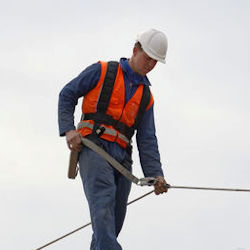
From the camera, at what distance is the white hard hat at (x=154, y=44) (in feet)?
24.9

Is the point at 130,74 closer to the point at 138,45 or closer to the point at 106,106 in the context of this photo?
the point at 138,45

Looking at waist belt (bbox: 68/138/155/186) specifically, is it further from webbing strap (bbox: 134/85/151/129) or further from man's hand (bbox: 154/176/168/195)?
→ webbing strap (bbox: 134/85/151/129)

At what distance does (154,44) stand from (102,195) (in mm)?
1810

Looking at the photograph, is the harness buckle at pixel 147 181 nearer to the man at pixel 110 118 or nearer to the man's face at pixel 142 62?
the man at pixel 110 118

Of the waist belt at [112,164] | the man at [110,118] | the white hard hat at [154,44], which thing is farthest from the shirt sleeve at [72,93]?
the white hard hat at [154,44]

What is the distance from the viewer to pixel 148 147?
810 centimetres

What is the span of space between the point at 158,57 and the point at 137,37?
1.32 ft

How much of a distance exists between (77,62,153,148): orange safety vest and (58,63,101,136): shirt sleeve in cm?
6

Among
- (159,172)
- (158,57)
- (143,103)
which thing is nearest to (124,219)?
(159,172)

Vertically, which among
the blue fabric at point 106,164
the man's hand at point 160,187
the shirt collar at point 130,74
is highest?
the shirt collar at point 130,74

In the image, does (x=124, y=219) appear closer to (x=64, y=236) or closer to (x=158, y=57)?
(x=64, y=236)

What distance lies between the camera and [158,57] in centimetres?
761

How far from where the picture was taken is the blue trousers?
7.08 meters

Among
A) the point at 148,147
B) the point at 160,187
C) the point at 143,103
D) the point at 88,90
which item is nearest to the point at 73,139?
the point at 88,90
